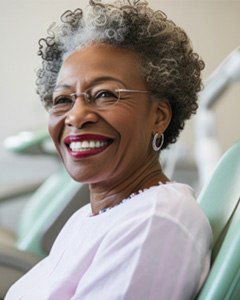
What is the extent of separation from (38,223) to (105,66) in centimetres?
117

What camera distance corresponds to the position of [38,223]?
1989 millimetres

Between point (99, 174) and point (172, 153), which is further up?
point (99, 174)

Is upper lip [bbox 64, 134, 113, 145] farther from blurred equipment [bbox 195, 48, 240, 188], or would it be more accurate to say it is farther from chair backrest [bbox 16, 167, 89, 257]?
chair backrest [bbox 16, 167, 89, 257]

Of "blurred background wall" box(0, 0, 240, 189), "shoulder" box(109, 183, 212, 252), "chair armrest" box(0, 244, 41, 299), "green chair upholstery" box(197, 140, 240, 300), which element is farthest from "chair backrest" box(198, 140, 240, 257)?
"blurred background wall" box(0, 0, 240, 189)

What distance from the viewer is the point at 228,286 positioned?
76 cm

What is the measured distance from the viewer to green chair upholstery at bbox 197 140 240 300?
0.76m

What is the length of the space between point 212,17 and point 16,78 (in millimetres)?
1203

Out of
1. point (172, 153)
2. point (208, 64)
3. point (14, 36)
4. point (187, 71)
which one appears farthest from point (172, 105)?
point (14, 36)

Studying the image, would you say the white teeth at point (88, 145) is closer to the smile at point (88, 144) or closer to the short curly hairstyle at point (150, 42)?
the smile at point (88, 144)

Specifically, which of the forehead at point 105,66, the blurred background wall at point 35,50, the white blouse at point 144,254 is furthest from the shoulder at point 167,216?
the blurred background wall at point 35,50

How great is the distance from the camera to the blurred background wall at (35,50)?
2955 mm

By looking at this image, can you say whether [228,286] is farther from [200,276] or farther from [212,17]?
[212,17]

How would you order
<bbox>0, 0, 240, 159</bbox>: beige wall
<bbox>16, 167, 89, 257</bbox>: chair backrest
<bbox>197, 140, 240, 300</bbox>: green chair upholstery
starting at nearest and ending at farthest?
1. <bbox>197, 140, 240, 300</bbox>: green chair upholstery
2. <bbox>16, 167, 89, 257</bbox>: chair backrest
3. <bbox>0, 0, 240, 159</bbox>: beige wall

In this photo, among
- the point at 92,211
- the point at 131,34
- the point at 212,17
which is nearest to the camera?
the point at 131,34
